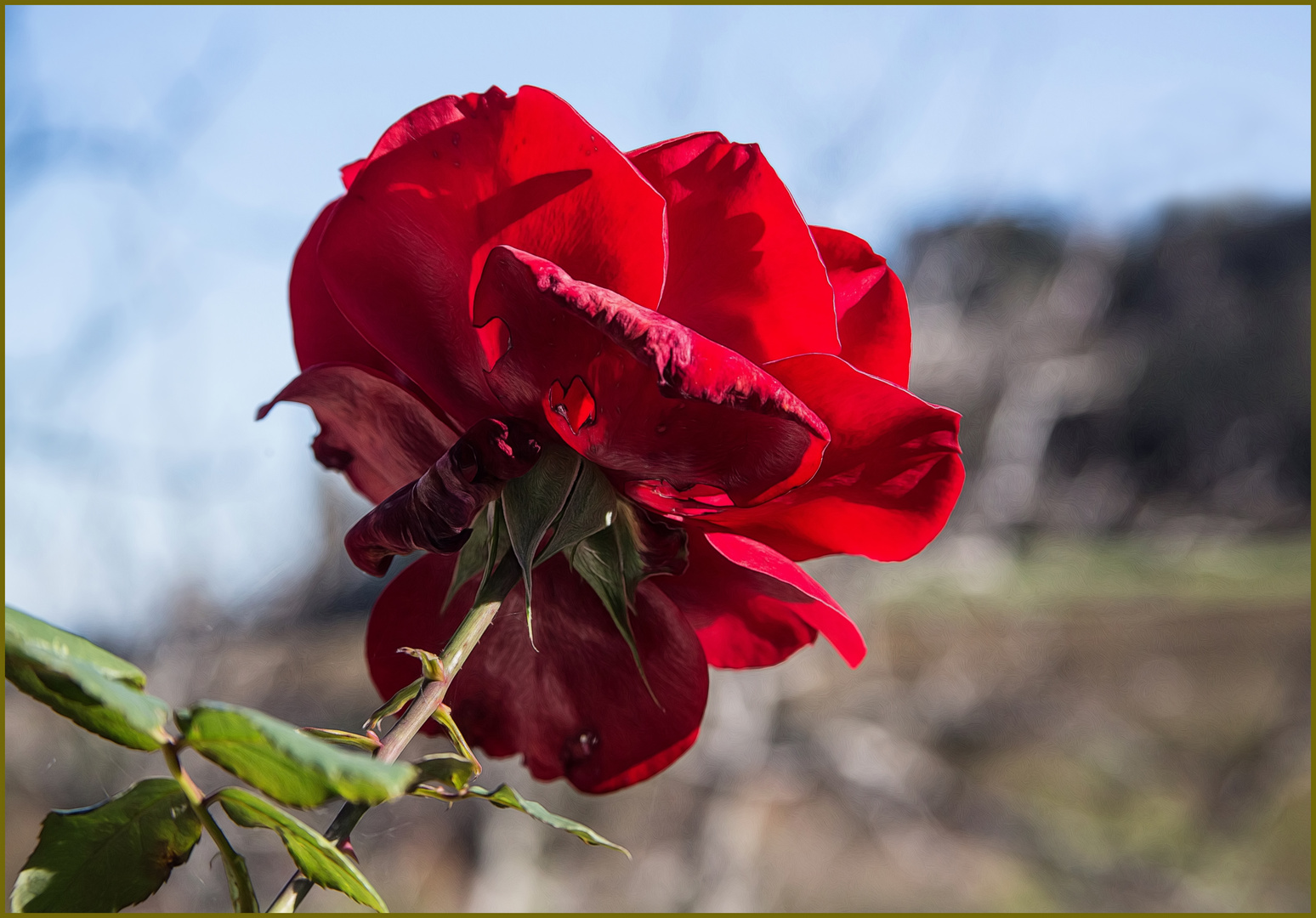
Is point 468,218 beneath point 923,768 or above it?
above

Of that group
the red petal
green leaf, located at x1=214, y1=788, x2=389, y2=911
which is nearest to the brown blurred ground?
the red petal

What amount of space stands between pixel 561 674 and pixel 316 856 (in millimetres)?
102

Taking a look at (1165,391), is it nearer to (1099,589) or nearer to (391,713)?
(1099,589)

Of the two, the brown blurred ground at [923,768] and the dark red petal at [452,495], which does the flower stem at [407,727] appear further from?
the brown blurred ground at [923,768]

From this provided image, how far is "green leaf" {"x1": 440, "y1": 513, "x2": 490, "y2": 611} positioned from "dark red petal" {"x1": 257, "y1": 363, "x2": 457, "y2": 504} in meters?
0.02

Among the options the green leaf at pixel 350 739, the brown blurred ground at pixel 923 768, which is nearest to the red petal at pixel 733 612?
the green leaf at pixel 350 739

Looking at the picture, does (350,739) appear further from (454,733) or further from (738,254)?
(738,254)

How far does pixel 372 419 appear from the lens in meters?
0.22

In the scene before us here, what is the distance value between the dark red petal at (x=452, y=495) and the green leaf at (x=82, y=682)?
6cm

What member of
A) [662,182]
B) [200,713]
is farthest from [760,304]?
[200,713]

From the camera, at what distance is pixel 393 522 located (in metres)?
0.19

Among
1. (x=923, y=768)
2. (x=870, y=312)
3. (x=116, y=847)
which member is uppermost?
(x=870, y=312)

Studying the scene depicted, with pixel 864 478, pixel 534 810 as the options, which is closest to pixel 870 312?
pixel 864 478

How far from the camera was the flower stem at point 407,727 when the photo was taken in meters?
0.14
